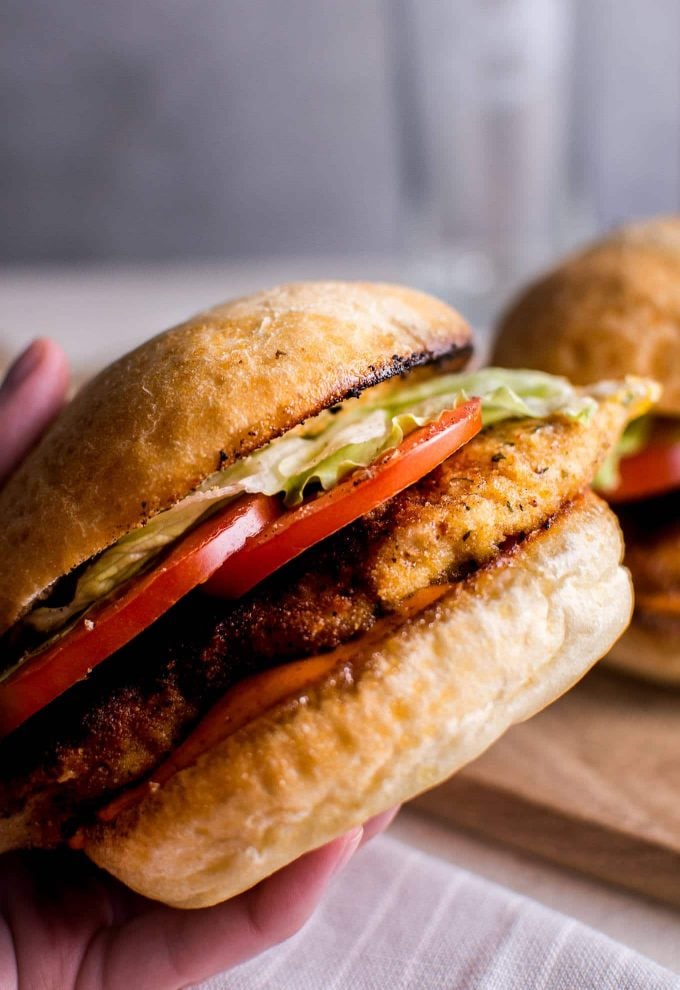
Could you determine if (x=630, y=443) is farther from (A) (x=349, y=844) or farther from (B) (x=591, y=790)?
(A) (x=349, y=844)

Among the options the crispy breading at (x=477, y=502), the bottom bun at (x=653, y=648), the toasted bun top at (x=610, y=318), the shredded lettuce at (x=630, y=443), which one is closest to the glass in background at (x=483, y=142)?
the toasted bun top at (x=610, y=318)

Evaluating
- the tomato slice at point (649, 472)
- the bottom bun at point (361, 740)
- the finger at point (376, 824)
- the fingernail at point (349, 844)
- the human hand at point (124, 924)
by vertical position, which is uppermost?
the bottom bun at point (361, 740)

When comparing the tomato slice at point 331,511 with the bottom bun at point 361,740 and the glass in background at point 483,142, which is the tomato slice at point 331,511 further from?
the glass in background at point 483,142

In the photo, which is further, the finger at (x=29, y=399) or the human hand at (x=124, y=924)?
the finger at (x=29, y=399)

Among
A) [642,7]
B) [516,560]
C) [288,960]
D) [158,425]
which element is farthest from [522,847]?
[642,7]

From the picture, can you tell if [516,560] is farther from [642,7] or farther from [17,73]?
[17,73]

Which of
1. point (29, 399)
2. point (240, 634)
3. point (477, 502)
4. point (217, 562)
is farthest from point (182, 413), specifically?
point (29, 399)

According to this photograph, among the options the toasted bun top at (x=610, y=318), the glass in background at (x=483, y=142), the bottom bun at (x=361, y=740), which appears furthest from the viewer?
the glass in background at (x=483, y=142)
